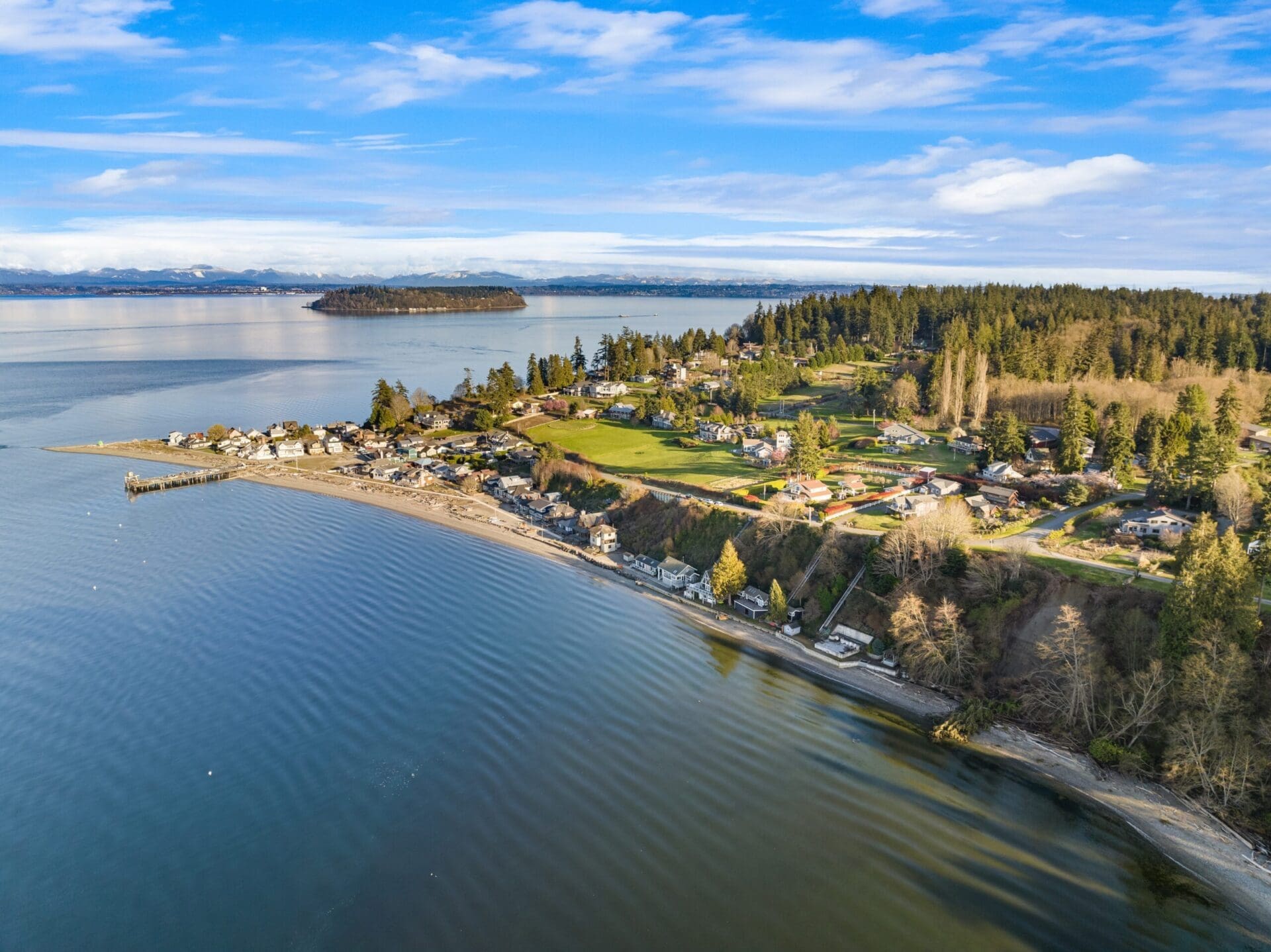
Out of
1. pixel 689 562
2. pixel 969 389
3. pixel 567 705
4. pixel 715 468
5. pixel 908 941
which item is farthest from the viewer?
pixel 969 389

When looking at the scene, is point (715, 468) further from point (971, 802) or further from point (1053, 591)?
point (971, 802)

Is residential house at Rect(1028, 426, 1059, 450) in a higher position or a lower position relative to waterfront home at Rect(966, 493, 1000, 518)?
higher

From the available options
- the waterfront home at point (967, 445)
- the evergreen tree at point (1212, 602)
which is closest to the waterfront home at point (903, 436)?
the waterfront home at point (967, 445)

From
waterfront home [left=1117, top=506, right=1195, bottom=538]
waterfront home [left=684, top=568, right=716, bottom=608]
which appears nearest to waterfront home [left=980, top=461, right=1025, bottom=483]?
waterfront home [left=1117, top=506, right=1195, bottom=538]

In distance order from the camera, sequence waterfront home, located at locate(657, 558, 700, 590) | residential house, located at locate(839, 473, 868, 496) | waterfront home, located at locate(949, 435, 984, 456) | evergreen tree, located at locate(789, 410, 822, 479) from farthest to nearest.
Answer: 1. waterfront home, located at locate(949, 435, 984, 456)
2. evergreen tree, located at locate(789, 410, 822, 479)
3. residential house, located at locate(839, 473, 868, 496)
4. waterfront home, located at locate(657, 558, 700, 590)

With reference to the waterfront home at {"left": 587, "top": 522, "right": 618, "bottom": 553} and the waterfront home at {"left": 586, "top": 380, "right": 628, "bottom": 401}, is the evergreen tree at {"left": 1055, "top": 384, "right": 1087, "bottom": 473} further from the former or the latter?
the waterfront home at {"left": 586, "top": 380, "right": 628, "bottom": 401}

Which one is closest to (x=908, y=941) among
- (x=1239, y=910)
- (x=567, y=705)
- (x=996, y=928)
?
(x=996, y=928)
